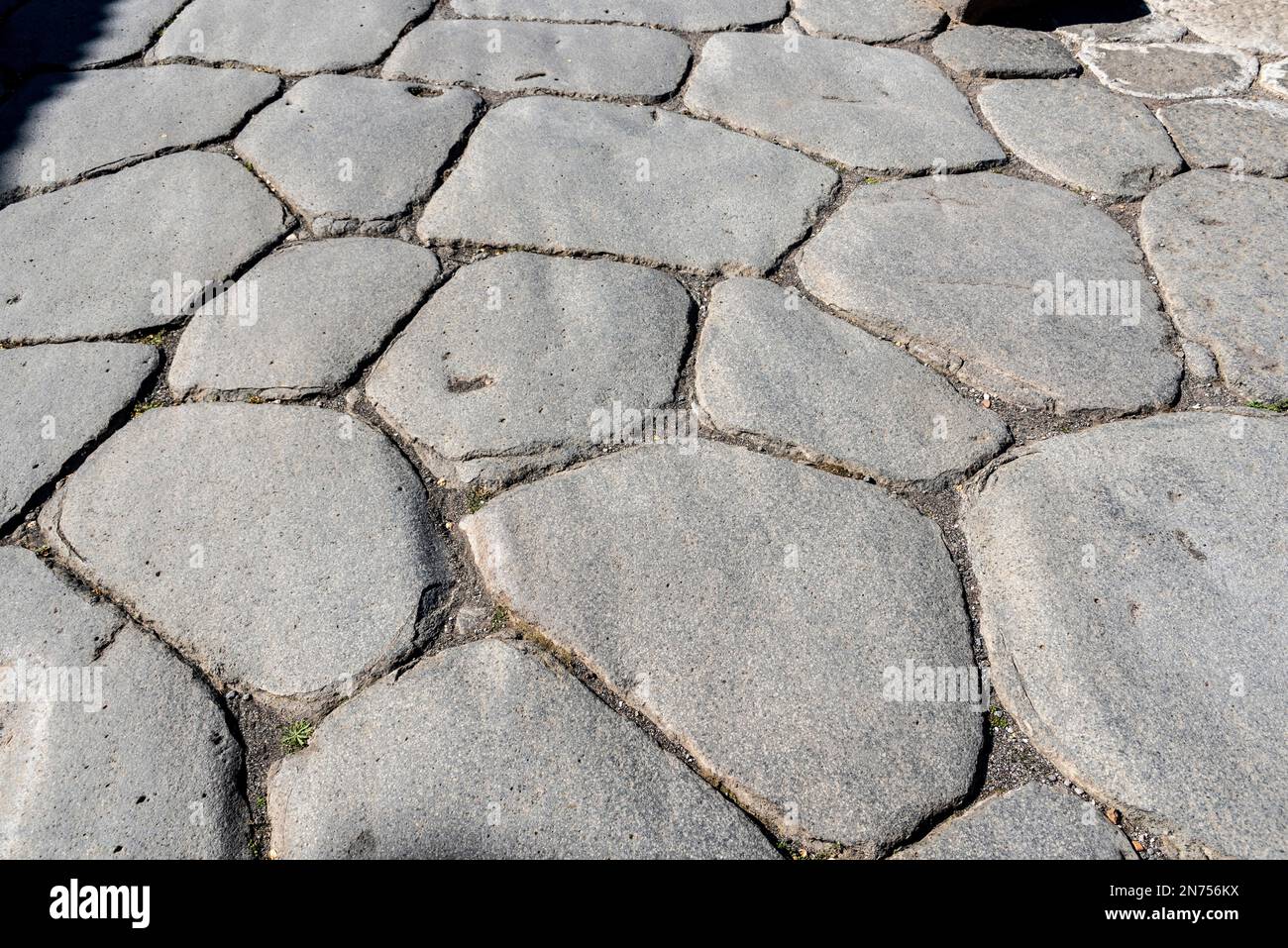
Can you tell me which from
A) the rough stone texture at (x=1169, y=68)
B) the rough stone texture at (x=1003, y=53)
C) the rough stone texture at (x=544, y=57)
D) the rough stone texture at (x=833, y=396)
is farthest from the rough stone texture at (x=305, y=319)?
the rough stone texture at (x=1169, y=68)

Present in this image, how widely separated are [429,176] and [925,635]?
157cm

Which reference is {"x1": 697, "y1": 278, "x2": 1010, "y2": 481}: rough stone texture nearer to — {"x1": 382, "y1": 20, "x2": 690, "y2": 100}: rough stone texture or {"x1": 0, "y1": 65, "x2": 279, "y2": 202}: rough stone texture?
{"x1": 382, "y1": 20, "x2": 690, "y2": 100}: rough stone texture

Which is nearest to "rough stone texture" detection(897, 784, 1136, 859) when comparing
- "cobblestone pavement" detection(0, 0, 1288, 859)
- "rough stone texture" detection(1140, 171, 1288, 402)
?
"cobblestone pavement" detection(0, 0, 1288, 859)

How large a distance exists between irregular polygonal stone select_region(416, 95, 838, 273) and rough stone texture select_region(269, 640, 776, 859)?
42.8 inches

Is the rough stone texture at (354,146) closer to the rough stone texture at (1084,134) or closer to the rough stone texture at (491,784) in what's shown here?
the rough stone texture at (491,784)

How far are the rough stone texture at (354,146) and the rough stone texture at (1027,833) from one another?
1647 millimetres

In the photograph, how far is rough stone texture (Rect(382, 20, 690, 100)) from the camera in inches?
104

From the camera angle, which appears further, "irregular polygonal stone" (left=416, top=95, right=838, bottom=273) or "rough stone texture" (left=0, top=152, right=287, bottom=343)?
"irregular polygonal stone" (left=416, top=95, right=838, bottom=273)

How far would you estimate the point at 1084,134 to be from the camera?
2.47 metres

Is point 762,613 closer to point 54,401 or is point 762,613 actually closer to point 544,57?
point 54,401

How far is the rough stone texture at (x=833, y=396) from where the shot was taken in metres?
1.70

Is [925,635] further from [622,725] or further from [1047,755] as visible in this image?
[622,725]

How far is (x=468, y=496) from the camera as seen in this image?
5.35 feet
